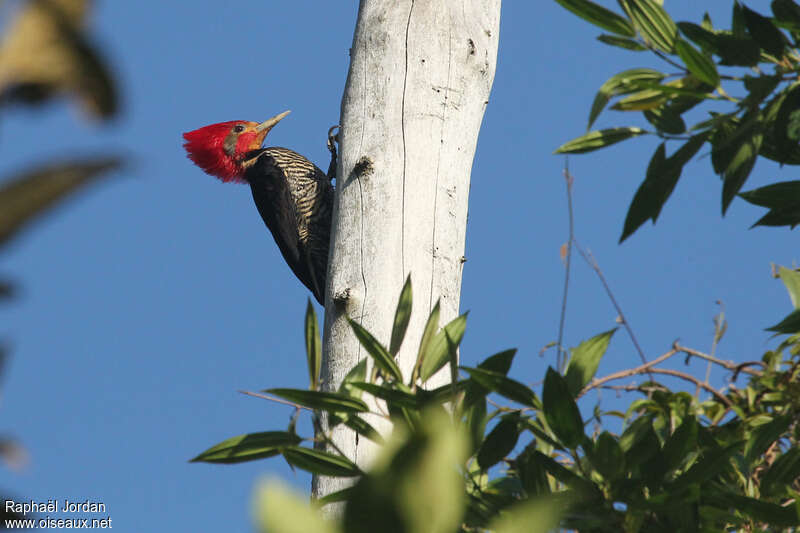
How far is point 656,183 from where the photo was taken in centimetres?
138

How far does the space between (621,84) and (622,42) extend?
8 centimetres

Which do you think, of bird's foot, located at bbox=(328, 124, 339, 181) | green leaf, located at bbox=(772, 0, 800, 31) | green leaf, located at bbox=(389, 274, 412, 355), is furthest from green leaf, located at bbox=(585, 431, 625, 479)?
bird's foot, located at bbox=(328, 124, 339, 181)

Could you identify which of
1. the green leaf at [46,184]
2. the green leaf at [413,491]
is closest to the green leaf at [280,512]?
the green leaf at [413,491]

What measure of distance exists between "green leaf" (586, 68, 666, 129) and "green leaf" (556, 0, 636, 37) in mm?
64

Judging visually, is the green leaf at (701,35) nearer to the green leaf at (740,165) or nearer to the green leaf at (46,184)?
the green leaf at (740,165)

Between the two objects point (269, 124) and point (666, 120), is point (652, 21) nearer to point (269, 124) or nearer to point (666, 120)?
point (666, 120)

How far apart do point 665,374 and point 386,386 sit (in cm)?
121

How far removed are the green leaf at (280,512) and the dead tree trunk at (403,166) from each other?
1.51 metres

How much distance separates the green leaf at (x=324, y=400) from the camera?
48.4 inches

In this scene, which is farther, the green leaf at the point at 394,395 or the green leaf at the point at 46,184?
the green leaf at the point at 394,395

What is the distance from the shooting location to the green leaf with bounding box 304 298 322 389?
1295mm

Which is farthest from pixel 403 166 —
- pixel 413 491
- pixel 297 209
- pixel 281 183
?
pixel 297 209

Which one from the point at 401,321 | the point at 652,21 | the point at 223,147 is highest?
the point at 223,147

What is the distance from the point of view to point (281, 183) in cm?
521
